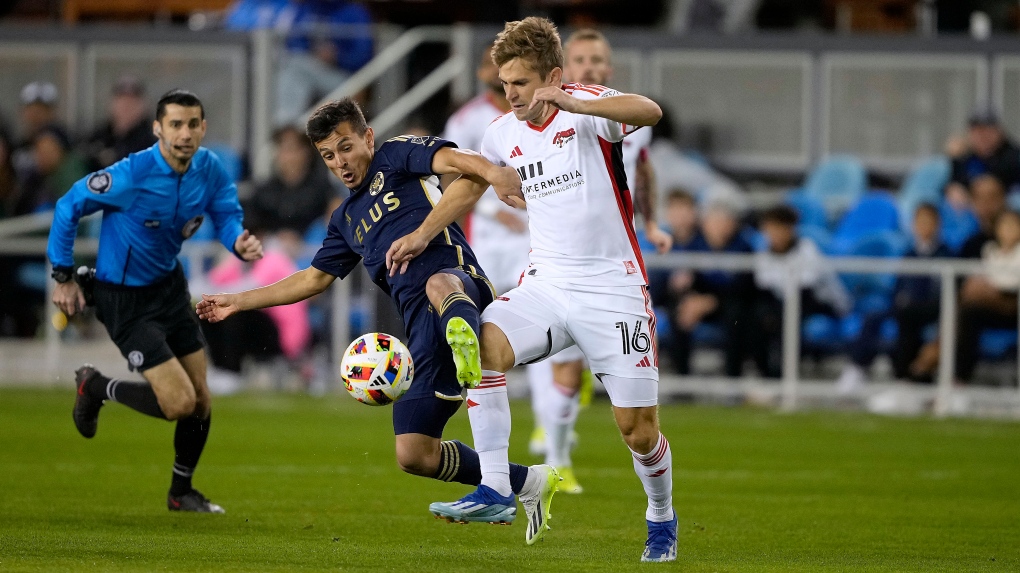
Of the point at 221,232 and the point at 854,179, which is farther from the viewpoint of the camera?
the point at 854,179

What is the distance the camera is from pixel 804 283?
559 inches

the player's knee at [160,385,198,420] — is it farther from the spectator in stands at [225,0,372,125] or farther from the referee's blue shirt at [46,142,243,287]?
the spectator in stands at [225,0,372,125]

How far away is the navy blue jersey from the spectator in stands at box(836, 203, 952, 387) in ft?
25.8

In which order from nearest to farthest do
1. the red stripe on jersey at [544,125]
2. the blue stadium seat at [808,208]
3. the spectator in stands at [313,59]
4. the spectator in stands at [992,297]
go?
the red stripe on jersey at [544,125], the spectator in stands at [992,297], the blue stadium seat at [808,208], the spectator in stands at [313,59]

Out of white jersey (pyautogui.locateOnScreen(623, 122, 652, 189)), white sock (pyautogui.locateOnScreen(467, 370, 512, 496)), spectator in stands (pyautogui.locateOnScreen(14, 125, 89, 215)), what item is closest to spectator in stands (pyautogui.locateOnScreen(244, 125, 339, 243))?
spectator in stands (pyautogui.locateOnScreen(14, 125, 89, 215))

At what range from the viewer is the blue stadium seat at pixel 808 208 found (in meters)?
15.4

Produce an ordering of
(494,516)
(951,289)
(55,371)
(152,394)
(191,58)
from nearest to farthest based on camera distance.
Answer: (494,516) < (152,394) < (951,289) < (55,371) < (191,58)

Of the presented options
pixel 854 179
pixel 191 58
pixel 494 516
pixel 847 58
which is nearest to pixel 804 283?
pixel 854 179

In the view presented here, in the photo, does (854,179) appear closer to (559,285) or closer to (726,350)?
(726,350)

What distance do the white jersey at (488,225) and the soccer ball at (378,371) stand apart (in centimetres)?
378

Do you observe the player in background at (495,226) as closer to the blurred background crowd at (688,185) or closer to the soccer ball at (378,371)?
the soccer ball at (378,371)

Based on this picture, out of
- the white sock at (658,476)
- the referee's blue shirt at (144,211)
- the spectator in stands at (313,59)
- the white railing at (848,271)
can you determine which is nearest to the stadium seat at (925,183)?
the white railing at (848,271)

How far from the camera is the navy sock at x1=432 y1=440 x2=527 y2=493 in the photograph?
262 inches

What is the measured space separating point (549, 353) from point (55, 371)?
9.88 metres
